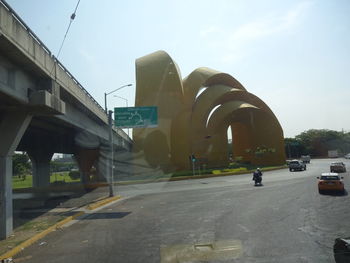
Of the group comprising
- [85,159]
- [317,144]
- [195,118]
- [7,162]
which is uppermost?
[195,118]

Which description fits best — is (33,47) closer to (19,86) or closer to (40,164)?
(19,86)

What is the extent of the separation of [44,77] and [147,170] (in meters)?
44.8

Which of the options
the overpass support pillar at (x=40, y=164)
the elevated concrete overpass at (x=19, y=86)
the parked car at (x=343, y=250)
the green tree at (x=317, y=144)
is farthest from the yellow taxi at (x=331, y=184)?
the green tree at (x=317, y=144)

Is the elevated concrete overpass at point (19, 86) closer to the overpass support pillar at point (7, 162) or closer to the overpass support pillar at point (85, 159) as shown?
the overpass support pillar at point (7, 162)

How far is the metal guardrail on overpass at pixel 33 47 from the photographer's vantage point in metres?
10.1

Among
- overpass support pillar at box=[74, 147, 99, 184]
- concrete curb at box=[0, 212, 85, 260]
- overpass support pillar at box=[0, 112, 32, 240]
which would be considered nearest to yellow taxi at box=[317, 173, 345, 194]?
concrete curb at box=[0, 212, 85, 260]

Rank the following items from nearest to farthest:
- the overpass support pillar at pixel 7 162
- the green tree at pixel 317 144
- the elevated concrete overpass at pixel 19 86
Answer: the elevated concrete overpass at pixel 19 86 < the overpass support pillar at pixel 7 162 < the green tree at pixel 317 144

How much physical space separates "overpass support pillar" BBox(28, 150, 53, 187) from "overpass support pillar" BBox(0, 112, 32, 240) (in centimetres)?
3391

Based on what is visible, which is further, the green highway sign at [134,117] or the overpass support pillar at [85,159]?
the overpass support pillar at [85,159]

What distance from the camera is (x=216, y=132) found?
61562mm

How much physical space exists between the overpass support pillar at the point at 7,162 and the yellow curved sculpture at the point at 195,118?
44555mm

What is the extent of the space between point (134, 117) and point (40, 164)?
23541mm

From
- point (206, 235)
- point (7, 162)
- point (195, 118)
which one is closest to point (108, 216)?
point (7, 162)

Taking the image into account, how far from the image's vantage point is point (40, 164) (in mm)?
46906
